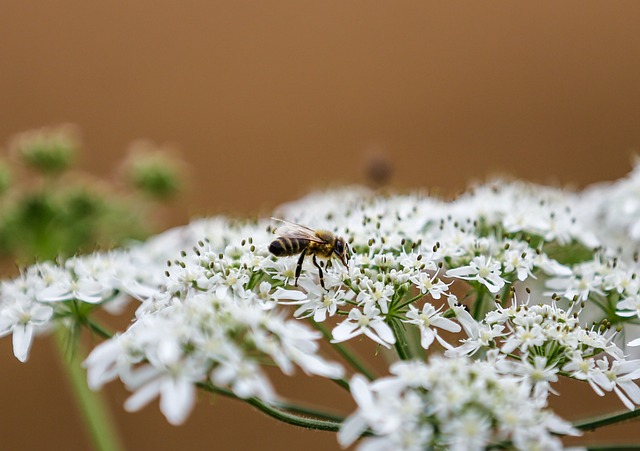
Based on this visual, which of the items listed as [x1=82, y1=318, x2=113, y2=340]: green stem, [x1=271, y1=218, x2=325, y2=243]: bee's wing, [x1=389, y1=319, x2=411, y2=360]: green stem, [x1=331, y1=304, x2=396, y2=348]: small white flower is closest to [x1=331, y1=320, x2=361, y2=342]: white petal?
[x1=331, y1=304, x2=396, y2=348]: small white flower

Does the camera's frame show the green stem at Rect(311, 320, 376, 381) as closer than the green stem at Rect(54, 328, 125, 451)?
Yes

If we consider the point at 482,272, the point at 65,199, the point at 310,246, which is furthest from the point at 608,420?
the point at 65,199

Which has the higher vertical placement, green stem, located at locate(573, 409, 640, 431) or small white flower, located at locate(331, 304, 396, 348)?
small white flower, located at locate(331, 304, 396, 348)

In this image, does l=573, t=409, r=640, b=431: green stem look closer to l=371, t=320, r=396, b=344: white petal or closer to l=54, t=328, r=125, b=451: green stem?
l=371, t=320, r=396, b=344: white petal

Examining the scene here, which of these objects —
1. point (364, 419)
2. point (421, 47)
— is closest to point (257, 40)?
point (421, 47)

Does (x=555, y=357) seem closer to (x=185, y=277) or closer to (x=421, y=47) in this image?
(x=185, y=277)

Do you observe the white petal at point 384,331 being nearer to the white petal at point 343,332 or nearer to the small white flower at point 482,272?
the white petal at point 343,332

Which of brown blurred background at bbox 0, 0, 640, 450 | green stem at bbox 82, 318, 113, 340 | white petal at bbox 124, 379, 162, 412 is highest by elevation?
brown blurred background at bbox 0, 0, 640, 450
